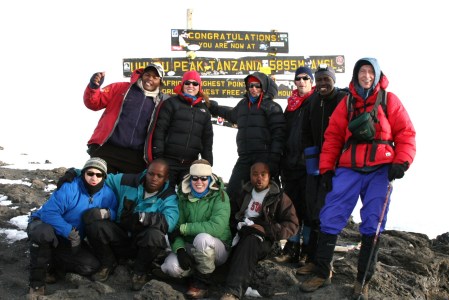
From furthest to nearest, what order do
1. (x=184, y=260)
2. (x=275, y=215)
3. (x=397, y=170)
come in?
(x=275, y=215) < (x=184, y=260) < (x=397, y=170)

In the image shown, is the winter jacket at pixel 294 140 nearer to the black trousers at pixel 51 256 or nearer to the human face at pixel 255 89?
the human face at pixel 255 89

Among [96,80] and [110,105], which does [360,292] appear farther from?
[96,80]

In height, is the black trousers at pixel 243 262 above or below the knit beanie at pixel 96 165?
below

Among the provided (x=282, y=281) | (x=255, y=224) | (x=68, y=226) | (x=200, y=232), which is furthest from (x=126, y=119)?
(x=282, y=281)

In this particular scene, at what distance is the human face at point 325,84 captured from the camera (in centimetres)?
432

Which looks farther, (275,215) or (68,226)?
(275,215)

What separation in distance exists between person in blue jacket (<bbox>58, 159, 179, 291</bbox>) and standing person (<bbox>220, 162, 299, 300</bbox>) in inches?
26.5

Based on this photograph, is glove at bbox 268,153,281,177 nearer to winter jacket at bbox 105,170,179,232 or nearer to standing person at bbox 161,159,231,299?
standing person at bbox 161,159,231,299

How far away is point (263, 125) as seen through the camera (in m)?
4.80

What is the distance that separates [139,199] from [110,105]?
137 cm

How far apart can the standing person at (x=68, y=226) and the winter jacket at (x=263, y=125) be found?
1.66 m

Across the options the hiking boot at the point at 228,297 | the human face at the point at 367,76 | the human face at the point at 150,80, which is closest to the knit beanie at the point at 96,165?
the human face at the point at 150,80

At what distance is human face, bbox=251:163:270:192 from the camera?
419 cm

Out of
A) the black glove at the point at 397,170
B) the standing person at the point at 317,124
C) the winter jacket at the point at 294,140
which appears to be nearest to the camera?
the black glove at the point at 397,170
